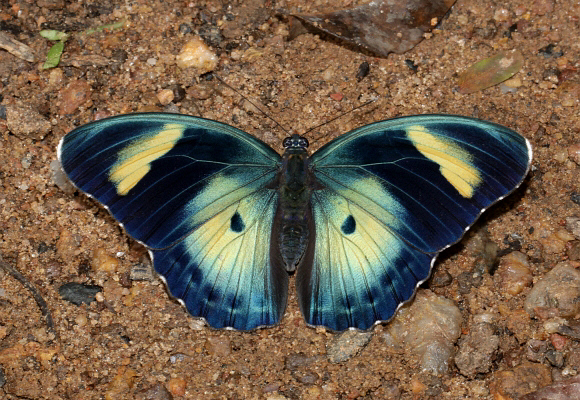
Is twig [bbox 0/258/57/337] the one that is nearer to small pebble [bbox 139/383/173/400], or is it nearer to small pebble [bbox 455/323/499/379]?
small pebble [bbox 139/383/173/400]

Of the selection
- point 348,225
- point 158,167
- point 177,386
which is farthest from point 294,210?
point 177,386

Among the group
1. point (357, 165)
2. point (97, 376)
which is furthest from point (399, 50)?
point (97, 376)

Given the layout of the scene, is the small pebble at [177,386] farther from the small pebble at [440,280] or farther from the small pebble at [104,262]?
the small pebble at [440,280]

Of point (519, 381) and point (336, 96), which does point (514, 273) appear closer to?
point (519, 381)

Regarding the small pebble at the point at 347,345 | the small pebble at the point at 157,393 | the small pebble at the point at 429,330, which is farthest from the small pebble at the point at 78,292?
the small pebble at the point at 429,330

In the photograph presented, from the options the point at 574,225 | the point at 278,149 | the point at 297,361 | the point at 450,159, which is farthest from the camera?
the point at 278,149

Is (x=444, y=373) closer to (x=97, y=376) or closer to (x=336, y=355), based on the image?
(x=336, y=355)
